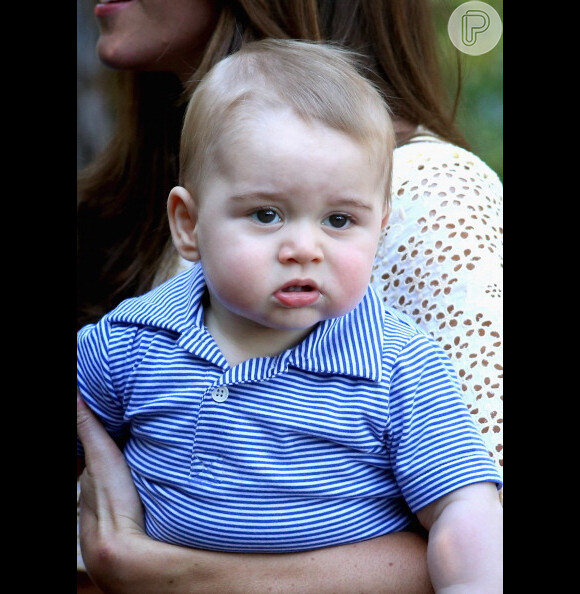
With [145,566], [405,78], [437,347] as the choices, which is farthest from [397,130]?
[145,566]

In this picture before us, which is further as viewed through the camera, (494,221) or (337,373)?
(494,221)

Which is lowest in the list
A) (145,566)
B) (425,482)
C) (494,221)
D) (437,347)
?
(145,566)

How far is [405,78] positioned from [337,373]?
50 centimetres

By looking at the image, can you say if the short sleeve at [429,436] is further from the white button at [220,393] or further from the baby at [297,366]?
the white button at [220,393]

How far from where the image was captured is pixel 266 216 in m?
0.92

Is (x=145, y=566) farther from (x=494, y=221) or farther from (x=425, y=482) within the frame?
(x=494, y=221)

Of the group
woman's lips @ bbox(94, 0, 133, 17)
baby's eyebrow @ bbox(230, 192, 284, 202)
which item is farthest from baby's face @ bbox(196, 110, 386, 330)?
woman's lips @ bbox(94, 0, 133, 17)

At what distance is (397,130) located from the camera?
1249 mm

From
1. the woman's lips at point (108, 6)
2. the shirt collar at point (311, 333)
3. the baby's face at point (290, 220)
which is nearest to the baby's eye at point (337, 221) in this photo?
the baby's face at point (290, 220)

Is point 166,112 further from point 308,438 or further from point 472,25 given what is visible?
point 308,438

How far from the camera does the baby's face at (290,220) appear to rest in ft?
2.95

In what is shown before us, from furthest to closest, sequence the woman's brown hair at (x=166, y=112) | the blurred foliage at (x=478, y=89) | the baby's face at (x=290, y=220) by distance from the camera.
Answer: the woman's brown hair at (x=166, y=112), the blurred foliage at (x=478, y=89), the baby's face at (x=290, y=220)

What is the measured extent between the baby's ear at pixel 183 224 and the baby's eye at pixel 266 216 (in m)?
0.10

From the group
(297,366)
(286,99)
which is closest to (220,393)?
(297,366)
